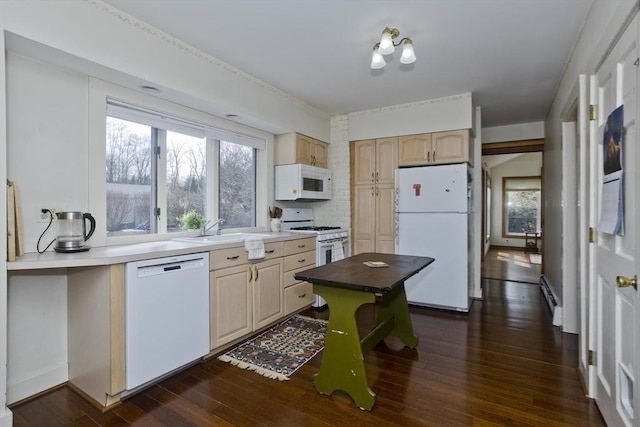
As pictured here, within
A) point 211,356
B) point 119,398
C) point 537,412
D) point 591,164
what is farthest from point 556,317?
point 119,398

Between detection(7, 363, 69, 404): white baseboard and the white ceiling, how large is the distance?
2.46 m

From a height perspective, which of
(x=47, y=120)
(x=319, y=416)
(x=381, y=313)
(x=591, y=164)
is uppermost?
(x=47, y=120)

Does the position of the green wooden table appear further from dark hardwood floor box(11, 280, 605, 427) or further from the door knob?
the door knob

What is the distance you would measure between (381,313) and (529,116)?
3811 millimetres

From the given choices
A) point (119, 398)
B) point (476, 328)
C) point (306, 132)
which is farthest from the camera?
point (306, 132)

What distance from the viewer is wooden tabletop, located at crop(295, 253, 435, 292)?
1.87m

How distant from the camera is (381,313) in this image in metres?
2.78

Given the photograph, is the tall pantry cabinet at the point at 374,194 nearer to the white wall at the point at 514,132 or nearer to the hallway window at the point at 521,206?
the white wall at the point at 514,132

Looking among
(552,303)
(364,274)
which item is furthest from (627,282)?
(552,303)

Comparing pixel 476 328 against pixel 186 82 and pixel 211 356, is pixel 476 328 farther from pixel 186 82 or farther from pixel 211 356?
pixel 186 82

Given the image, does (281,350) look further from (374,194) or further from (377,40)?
(377,40)

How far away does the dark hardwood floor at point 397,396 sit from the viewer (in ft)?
6.11

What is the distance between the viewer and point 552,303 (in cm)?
369

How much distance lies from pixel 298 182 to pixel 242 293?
1623 millimetres
